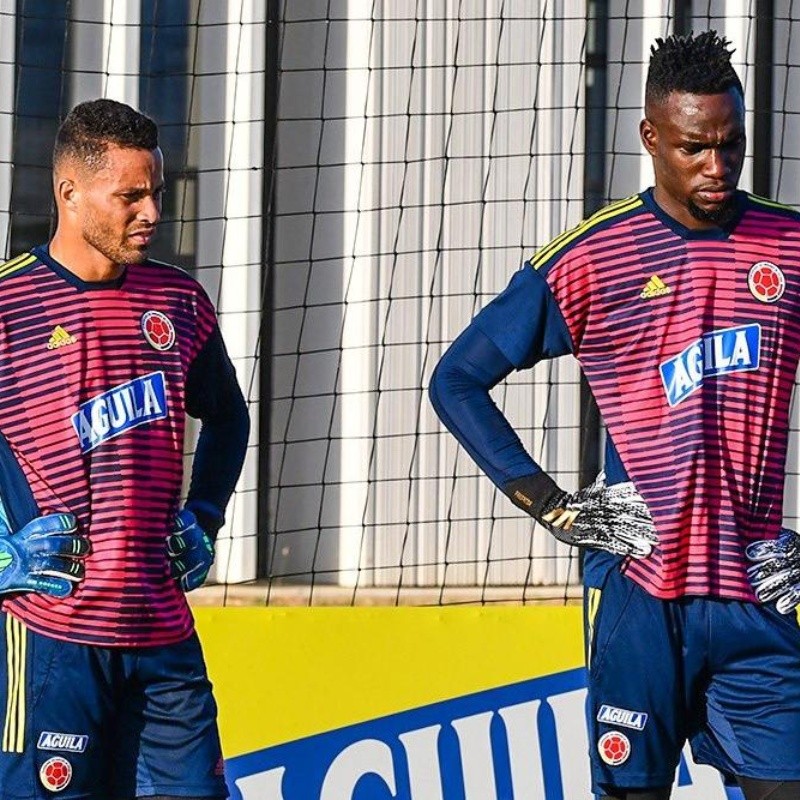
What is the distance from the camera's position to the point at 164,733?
4.25 metres

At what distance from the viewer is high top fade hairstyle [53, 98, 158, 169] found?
13.9 ft

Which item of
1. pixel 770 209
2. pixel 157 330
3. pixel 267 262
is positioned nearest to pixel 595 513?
pixel 770 209

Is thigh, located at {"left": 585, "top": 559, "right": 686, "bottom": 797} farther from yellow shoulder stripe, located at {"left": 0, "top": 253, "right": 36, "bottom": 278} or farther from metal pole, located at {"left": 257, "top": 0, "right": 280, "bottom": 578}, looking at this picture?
metal pole, located at {"left": 257, "top": 0, "right": 280, "bottom": 578}

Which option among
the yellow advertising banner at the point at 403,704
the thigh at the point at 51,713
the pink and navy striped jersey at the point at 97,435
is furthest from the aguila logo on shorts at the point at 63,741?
the yellow advertising banner at the point at 403,704

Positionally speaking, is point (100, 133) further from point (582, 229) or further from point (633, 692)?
point (633, 692)

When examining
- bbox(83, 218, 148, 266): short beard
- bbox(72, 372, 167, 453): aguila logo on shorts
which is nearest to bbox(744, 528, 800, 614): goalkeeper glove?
bbox(72, 372, 167, 453): aguila logo on shorts

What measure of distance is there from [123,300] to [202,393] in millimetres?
346

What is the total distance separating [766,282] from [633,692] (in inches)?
35.7

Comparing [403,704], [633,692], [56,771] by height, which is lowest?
[403,704]

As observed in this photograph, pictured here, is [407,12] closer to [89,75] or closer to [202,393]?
[89,75]

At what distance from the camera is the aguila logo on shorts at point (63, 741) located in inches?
165

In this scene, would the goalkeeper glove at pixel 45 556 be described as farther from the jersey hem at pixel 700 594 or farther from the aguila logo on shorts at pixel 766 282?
the aguila logo on shorts at pixel 766 282

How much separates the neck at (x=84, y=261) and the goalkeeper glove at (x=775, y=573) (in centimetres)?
149

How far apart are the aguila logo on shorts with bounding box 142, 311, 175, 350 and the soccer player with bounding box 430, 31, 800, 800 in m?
0.70
